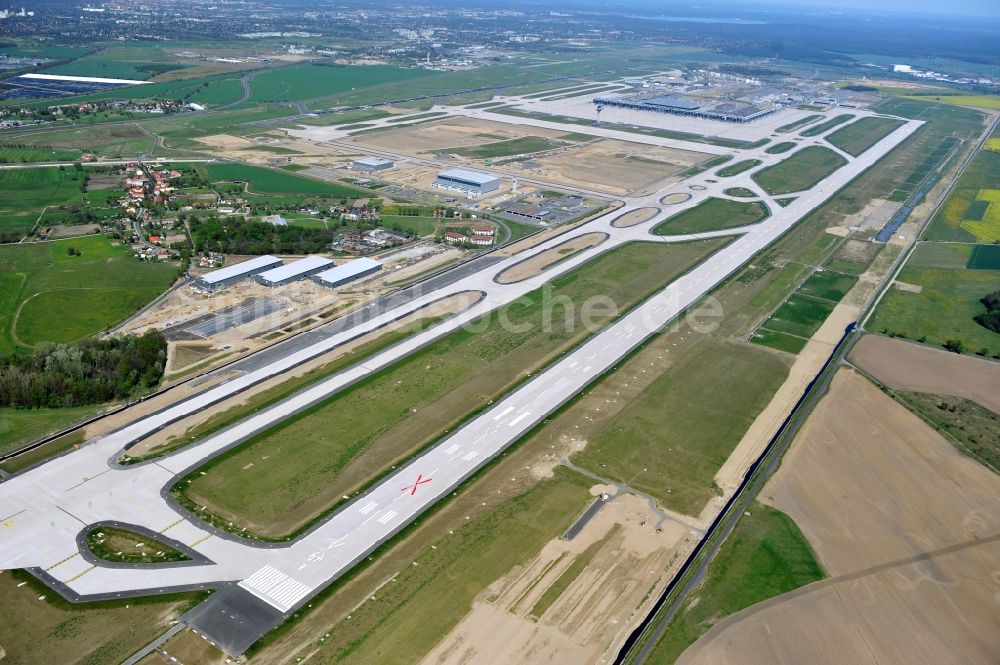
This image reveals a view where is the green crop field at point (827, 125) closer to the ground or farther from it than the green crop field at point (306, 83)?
closer to the ground

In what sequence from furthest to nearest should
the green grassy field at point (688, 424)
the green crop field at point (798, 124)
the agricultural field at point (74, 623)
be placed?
the green crop field at point (798, 124)
the green grassy field at point (688, 424)
the agricultural field at point (74, 623)

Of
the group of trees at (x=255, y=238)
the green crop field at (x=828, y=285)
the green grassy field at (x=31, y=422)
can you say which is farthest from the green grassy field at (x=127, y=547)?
the green crop field at (x=828, y=285)

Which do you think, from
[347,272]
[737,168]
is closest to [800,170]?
[737,168]

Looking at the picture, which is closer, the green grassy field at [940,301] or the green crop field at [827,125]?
the green grassy field at [940,301]

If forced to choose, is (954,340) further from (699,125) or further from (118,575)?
(699,125)

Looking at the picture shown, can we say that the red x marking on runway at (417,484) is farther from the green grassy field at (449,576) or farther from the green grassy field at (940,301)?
the green grassy field at (940,301)

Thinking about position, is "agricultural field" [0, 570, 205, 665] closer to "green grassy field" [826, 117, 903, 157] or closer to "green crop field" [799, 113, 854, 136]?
"green grassy field" [826, 117, 903, 157]

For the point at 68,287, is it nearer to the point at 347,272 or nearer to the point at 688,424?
the point at 347,272

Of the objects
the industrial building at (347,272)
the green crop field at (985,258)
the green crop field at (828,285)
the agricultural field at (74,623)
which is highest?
the industrial building at (347,272)
